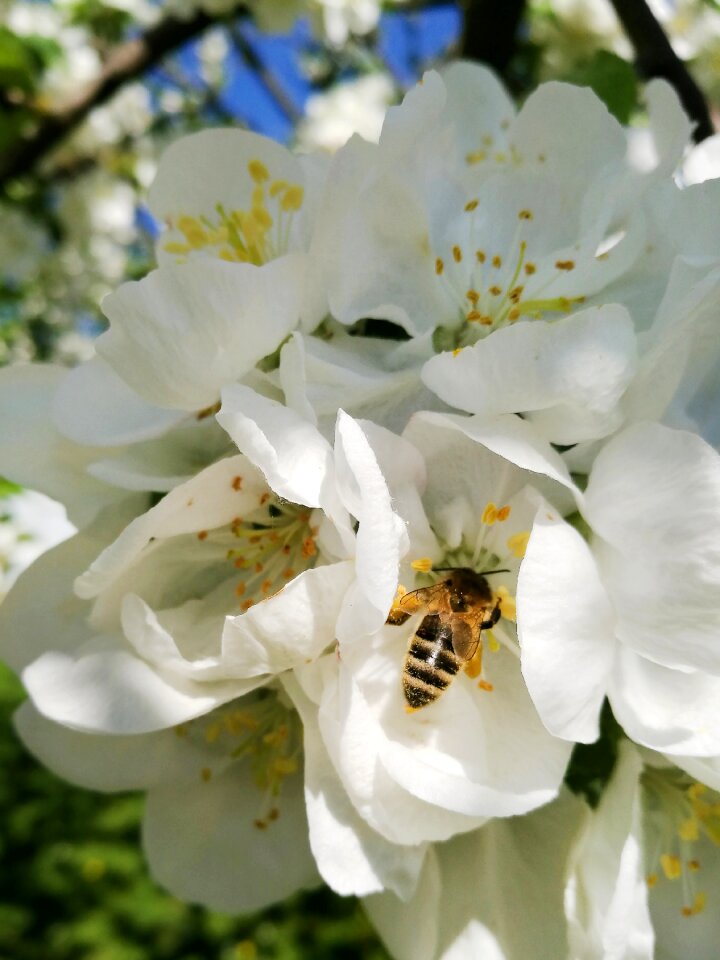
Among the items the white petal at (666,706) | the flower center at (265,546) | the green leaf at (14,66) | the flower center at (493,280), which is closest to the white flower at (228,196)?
the flower center at (493,280)

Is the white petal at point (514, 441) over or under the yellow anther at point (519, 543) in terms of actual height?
over

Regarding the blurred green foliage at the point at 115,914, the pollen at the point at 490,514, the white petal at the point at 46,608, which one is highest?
the white petal at the point at 46,608

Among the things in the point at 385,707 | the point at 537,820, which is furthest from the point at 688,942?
the point at 385,707

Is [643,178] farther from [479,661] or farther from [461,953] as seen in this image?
[461,953]

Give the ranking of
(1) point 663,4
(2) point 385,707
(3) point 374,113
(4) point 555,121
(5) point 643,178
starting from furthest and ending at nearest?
1. (3) point 374,113
2. (1) point 663,4
3. (4) point 555,121
4. (5) point 643,178
5. (2) point 385,707

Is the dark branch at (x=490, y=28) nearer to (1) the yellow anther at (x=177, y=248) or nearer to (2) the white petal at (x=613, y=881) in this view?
(1) the yellow anther at (x=177, y=248)

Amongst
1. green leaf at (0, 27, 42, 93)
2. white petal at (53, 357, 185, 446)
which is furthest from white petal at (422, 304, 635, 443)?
green leaf at (0, 27, 42, 93)
